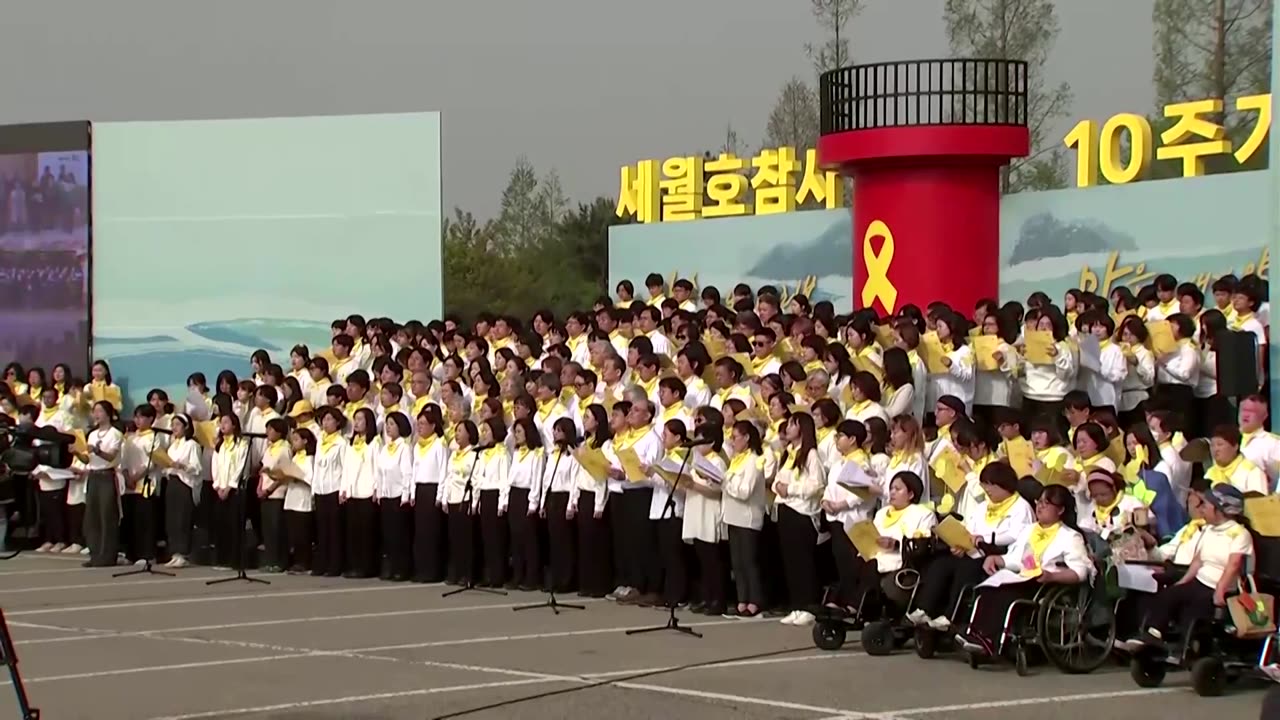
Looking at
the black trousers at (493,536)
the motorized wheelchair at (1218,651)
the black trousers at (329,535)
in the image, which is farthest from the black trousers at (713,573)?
the black trousers at (329,535)

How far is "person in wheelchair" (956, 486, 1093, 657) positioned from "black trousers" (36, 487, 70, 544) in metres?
11.3

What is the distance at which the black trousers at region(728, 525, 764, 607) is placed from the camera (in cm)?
1280

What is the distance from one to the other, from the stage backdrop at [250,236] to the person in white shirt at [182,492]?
4.48 meters

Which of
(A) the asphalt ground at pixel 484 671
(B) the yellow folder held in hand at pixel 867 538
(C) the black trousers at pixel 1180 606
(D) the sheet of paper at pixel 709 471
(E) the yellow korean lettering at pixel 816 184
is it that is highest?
(E) the yellow korean lettering at pixel 816 184

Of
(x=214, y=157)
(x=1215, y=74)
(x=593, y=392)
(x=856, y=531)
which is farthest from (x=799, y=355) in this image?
(x=1215, y=74)

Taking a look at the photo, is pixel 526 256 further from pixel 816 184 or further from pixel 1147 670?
pixel 1147 670

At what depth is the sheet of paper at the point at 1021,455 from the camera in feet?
39.0

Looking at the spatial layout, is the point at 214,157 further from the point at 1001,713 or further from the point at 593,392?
the point at 1001,713

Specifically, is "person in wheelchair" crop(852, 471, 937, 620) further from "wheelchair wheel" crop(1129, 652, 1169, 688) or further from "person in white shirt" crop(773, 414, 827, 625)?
"wheelchair wheel" crop(1129, 652, 1169, 688)

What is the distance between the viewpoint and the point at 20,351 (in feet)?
73.2

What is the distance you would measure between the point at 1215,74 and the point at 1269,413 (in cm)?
2293

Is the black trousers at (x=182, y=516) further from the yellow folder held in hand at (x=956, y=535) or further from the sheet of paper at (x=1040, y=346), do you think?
the yellow folder held in hand at (x=956, y=535)

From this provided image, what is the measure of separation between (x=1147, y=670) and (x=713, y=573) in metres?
3.97

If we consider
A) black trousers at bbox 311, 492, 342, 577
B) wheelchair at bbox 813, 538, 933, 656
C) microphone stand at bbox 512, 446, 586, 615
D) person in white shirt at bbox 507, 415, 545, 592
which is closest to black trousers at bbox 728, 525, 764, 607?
microphone stand at bbox 512, 446, 586, 615
